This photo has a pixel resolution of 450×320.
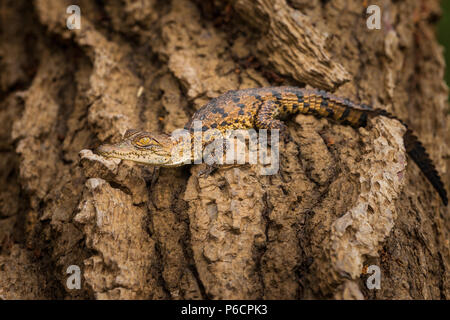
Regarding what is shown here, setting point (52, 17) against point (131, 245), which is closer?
point (131, 245)

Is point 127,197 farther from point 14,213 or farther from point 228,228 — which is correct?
point 14,213

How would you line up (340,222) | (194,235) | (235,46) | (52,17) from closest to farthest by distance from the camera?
(340,222) → (194,235) → (235,46) → (52,17)

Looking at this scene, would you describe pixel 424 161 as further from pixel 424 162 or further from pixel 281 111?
pixel 281 111

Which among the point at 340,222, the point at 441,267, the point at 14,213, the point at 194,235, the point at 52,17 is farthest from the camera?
the point at 52,17

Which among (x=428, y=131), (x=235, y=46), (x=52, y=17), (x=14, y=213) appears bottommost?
(x=14, y=213)

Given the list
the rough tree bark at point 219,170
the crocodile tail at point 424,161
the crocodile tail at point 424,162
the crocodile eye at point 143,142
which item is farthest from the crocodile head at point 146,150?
the crocodile tail at point 424,162

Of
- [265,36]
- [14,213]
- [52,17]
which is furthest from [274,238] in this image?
[52,17]

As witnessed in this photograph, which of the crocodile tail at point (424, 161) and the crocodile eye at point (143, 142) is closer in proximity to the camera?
the crocodile eye at point (143, 142)

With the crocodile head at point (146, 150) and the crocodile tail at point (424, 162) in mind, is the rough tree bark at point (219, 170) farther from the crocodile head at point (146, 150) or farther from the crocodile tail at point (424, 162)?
the crocodile head at point (146, 150)
